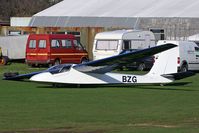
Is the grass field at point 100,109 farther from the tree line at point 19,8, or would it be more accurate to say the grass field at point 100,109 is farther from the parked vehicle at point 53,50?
the tree line at point 19,8

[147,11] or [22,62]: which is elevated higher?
[147,11]

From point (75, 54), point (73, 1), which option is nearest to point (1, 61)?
point (75, 54)

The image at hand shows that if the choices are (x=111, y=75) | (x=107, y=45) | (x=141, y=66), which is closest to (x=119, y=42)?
(x=107, y=45)

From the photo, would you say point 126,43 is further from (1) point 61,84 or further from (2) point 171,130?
(2) point 171,130

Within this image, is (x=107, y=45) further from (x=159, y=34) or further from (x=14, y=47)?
(x=159, y=34)

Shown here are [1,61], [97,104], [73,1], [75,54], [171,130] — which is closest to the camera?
[171,130]

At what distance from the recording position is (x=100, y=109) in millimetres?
19719

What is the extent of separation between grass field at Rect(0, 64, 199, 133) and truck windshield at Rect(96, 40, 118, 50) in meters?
16.4

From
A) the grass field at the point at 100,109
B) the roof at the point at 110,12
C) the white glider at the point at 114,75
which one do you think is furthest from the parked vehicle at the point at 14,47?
the white glider at the point at 114,75

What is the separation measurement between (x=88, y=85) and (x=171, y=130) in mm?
13949

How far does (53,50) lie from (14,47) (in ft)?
22.6

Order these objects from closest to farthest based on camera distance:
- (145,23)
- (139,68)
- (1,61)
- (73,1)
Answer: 1. (139,68)
2. (1,61)
3. (145,23)
4. (73,1)

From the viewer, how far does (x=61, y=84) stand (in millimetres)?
28266

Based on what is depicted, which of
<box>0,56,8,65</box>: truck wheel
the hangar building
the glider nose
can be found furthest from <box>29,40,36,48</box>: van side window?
the glider nose
